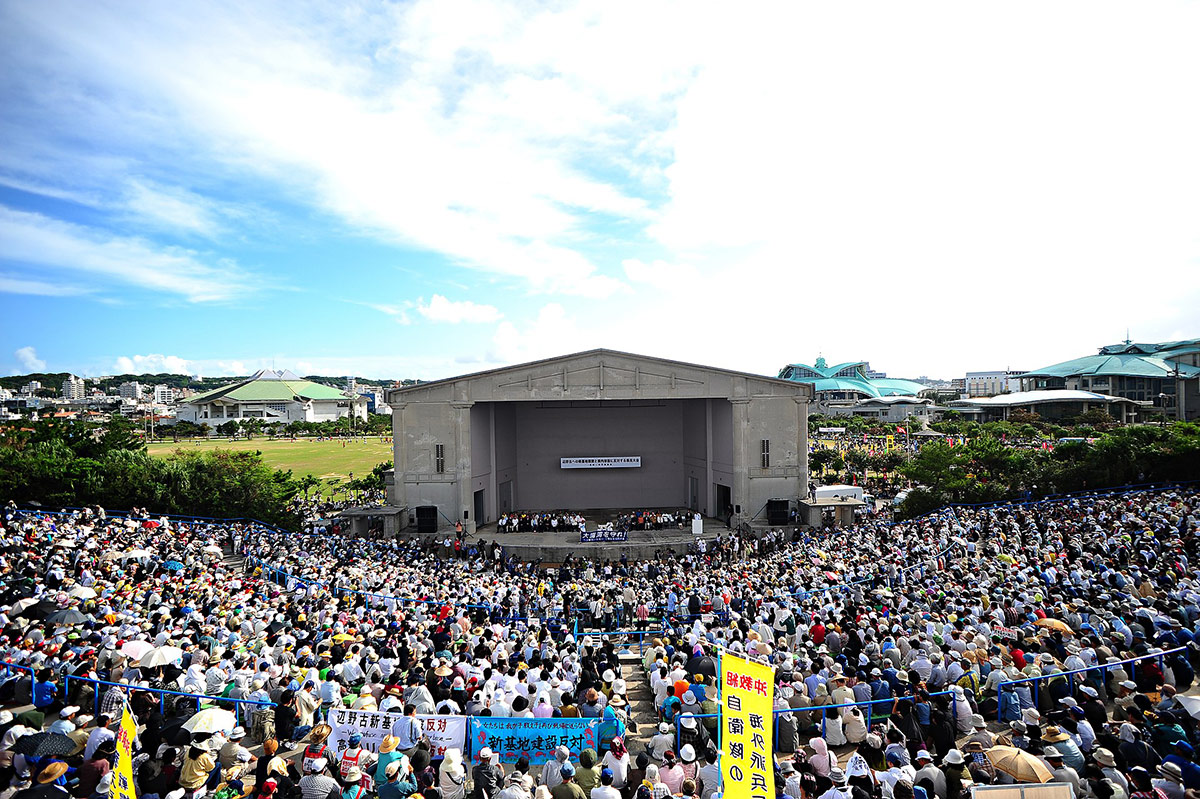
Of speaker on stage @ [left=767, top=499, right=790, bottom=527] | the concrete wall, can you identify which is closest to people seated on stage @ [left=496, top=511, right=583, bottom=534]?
the concrete wall

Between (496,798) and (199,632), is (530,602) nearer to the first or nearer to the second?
(199,632)

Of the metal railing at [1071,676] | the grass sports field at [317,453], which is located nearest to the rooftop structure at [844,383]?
the grass sports field at [317,453]

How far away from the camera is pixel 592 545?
29.0 m

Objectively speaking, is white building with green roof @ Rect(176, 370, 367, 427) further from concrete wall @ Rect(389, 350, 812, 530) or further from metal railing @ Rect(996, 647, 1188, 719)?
metal railing @ Rect(996, 647, 1188, 719)

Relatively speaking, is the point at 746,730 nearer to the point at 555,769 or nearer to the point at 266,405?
the point at 555,769

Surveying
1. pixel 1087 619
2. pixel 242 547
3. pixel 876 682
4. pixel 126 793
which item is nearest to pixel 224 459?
pixel 242 547

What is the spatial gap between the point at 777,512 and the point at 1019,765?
80.3ft

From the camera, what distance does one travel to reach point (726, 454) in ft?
110

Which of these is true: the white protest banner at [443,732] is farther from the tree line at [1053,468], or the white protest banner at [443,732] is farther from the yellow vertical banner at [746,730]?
the tree line at [1053,468]

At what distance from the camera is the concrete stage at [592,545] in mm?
28969

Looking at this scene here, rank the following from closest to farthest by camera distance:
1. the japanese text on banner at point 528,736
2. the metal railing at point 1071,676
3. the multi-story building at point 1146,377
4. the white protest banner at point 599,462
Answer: the japanese text on banner at point 528,736, the metal railing at point 1071,676, the white protest banner at point 599,462, the multi-story building at point 1146,377

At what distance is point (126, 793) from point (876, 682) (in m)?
9.90

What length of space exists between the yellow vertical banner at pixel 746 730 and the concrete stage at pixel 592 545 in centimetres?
2152

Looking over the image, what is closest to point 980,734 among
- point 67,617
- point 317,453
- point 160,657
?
point 160,657
